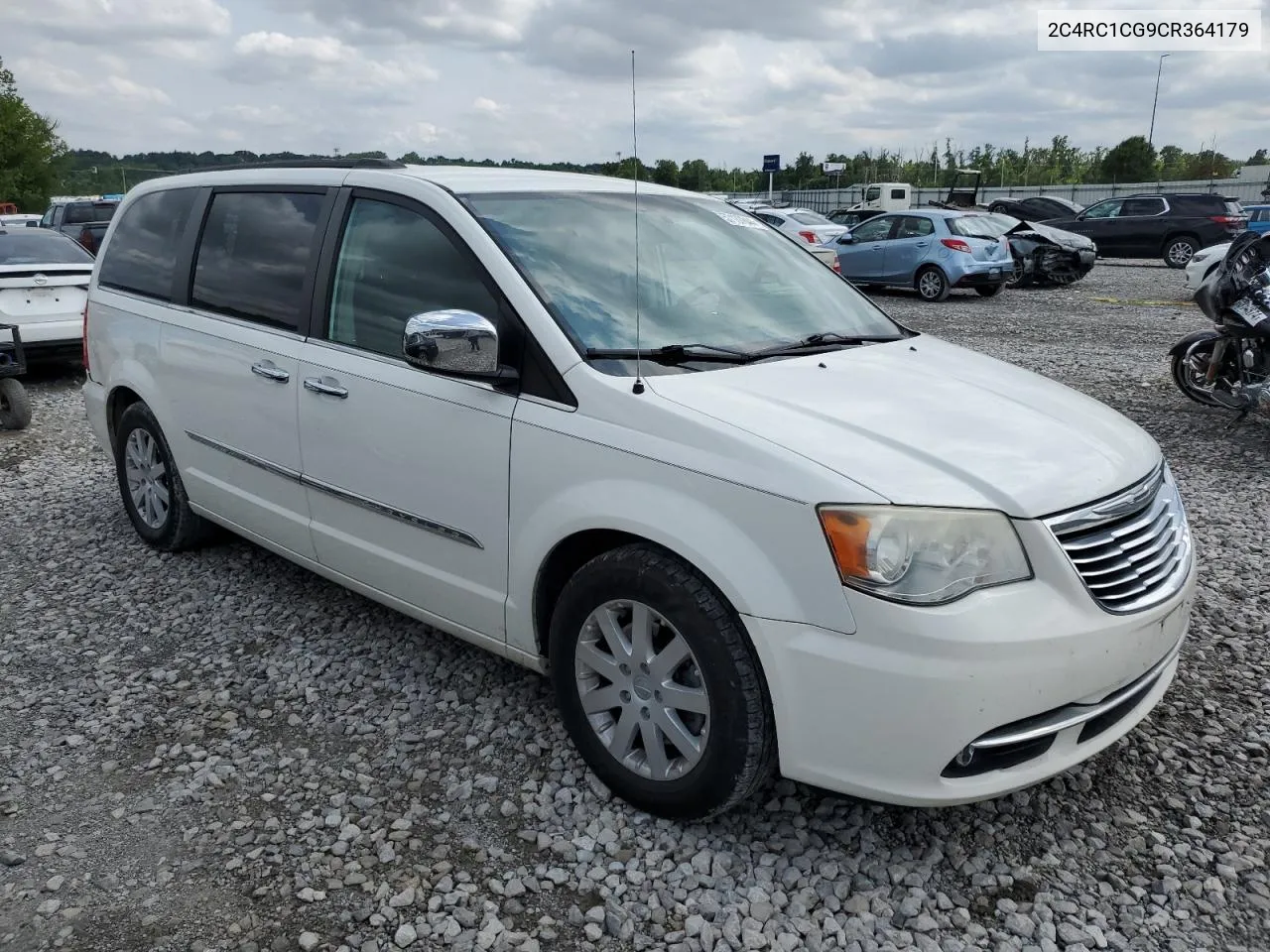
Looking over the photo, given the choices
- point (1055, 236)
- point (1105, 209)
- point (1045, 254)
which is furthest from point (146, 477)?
point (1105, 209)

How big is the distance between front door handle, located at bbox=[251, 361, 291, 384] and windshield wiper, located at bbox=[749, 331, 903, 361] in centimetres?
179

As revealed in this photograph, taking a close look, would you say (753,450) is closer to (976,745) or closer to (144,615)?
(976,745)

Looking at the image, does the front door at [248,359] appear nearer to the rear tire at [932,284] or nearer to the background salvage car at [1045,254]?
the rear tire at [932,284]

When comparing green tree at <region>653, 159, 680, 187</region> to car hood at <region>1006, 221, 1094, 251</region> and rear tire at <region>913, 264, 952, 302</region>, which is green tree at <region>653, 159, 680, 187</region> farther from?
car hood at <region>1006, 221, 1094, 251</region>

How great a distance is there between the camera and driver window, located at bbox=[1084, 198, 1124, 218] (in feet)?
78.3

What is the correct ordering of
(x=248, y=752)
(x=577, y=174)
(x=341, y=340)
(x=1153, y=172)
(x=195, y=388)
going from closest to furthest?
(x=248, y=752) → (x=341, y=340) → (x=577, y=174) → (x=195, y=388) → (x=1153, y=172)

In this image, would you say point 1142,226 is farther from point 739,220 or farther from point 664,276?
point 664,276

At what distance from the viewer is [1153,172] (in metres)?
53.7

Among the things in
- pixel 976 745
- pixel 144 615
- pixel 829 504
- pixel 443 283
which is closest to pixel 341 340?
pixel 443 283

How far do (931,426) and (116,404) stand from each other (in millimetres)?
4235

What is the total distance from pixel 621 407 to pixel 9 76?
6626 cm

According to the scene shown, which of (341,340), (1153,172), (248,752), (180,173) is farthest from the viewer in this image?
(1153,172)

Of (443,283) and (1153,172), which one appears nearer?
(443,283)

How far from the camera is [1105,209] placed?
24062 millimetres
